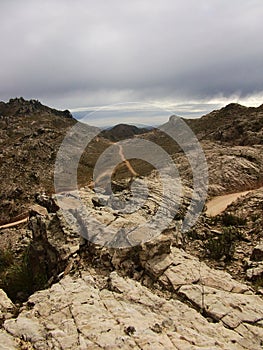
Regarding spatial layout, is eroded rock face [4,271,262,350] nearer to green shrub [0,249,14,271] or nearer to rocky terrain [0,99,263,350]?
rocky terrain [0,99,263,350]

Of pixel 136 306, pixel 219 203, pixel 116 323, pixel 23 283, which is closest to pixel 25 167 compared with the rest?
pixel 219 203

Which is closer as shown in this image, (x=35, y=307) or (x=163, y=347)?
(x=163, y=347)

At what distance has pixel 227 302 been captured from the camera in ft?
31.4

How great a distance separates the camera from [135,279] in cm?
1090

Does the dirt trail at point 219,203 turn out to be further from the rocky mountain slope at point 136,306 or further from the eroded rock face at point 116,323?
the eroded rock face at point 116,323

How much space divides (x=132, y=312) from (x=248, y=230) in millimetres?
9551

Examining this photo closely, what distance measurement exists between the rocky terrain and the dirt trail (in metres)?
1.40

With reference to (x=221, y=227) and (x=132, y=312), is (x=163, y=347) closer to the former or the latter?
(x=132, y=312)

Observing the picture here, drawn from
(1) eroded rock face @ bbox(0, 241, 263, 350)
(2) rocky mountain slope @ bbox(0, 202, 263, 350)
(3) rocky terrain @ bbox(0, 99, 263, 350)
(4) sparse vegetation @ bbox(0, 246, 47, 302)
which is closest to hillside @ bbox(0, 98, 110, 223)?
(3) rocky terrain @ bbox(0, 99, 263, 350)

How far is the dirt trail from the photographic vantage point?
2187 centimetres

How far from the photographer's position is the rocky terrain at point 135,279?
7.93 meters

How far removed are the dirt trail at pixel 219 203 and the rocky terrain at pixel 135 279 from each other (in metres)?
1.40

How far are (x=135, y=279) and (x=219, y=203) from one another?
14.6 metres

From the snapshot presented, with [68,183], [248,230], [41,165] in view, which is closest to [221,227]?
[248,230]
